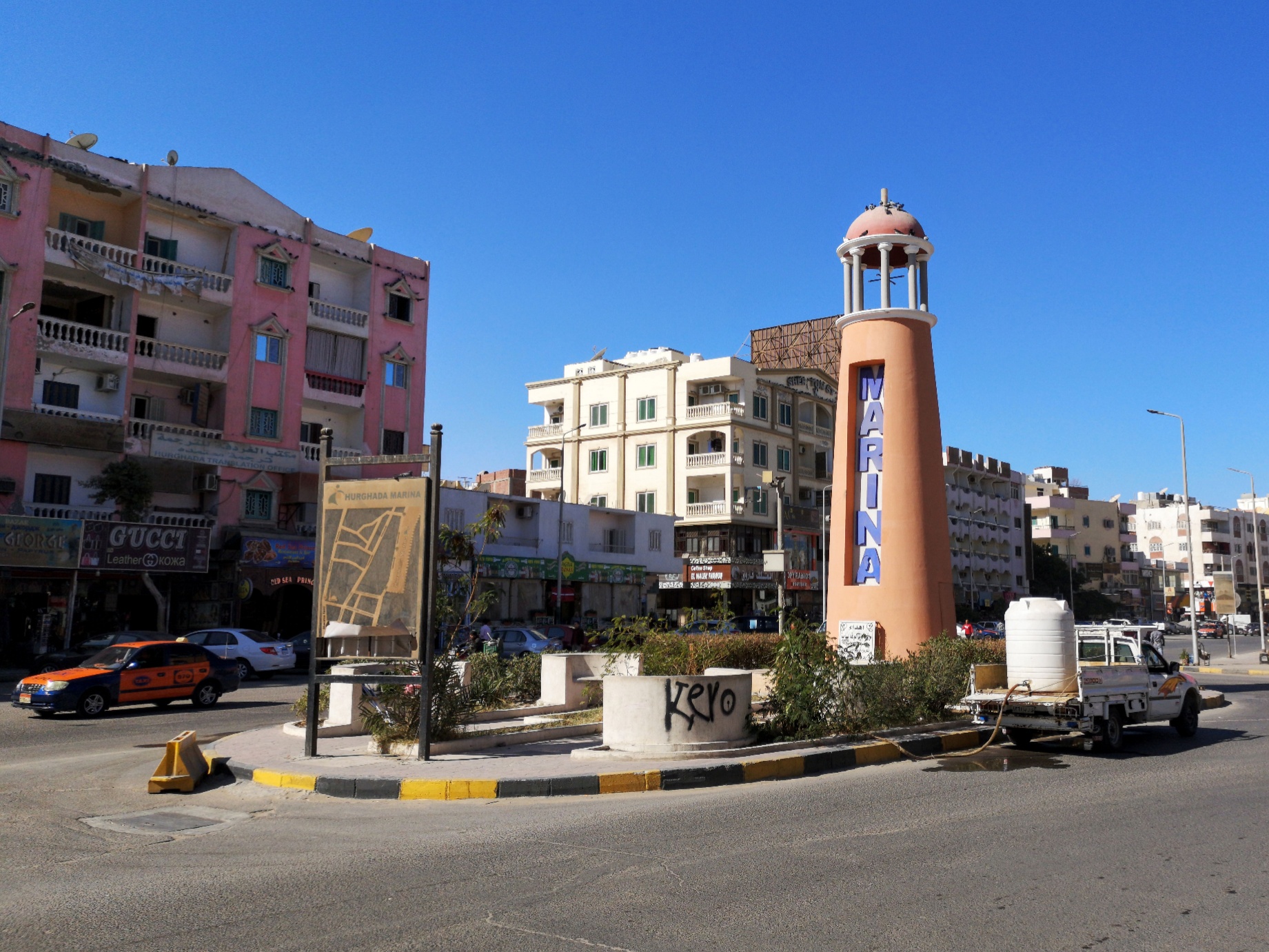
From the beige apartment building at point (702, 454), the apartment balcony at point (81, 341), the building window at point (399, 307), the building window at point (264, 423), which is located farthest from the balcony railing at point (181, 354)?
the beige apartment building at point (702, 454)

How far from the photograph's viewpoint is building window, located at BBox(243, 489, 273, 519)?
118 feet

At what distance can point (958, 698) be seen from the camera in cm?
1600

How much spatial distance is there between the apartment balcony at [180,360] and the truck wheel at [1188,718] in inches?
1233

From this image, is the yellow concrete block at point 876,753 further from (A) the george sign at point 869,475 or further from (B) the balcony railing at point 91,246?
(B) the balcony railing at point 91,246

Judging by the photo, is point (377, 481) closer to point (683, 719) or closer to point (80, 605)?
point (683, 719)

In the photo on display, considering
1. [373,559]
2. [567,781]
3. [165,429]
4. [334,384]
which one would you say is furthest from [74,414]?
[567,781]

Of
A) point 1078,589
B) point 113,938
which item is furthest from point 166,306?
point 1078,589

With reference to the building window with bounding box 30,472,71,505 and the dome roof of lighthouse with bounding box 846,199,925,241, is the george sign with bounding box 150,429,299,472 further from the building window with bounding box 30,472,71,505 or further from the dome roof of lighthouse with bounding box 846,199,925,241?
the dome roof of lighthouse with bounding box 846,199,925,241

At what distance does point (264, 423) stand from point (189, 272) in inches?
230

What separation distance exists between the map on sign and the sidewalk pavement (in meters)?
1.46

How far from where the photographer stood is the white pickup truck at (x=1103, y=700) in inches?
516

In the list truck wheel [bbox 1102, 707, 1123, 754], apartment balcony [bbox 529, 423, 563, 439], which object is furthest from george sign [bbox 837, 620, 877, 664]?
apartment balcony [bbox 529, 423, 563, 439]

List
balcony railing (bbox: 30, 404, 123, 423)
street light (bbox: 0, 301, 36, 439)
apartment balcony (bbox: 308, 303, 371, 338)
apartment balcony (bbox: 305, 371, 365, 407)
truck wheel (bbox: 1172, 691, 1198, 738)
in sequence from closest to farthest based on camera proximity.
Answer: truck wheel (bbox: 1172, 691, 1198, 738)
street light (bbox: 0, 301, 36, 439)
balcony railing (bbox: 30, 404, 123, 423)
apartment balcony (bbox: 305, 371, 365, 407)
apartment balcony (bbox: 308, 303, 371, 338)

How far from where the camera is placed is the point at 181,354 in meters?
34.8
